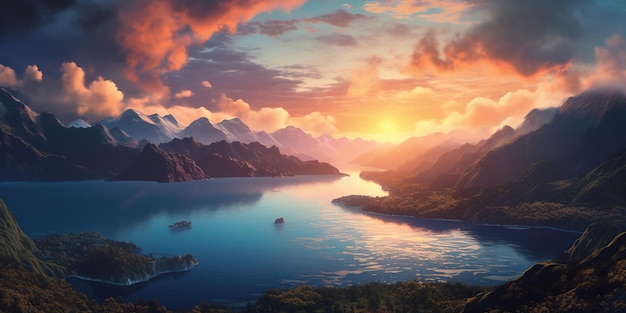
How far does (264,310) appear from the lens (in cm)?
11881

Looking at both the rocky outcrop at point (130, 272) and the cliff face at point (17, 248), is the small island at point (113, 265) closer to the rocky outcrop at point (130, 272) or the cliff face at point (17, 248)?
the rocky outcrop at point (130, 272)

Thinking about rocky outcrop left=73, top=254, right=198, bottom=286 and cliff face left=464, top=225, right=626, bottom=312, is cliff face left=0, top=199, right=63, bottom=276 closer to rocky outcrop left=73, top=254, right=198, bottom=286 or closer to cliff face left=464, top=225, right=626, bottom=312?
rocky outcrop left=73, top=254, right=198, bottom=286

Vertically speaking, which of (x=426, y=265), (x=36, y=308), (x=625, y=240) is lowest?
(x=426, y=265)

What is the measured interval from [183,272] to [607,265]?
134 m

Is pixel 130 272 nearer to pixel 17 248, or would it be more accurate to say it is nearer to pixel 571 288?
pixel 17 248

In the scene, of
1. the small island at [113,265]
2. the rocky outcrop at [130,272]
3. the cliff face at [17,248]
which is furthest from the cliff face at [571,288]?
the cliff face at [17,248]

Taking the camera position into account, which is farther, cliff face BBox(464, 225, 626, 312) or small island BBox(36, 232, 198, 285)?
small island BBox(36, 232, 198, 285)

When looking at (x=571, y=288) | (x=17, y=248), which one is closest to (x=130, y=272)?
(x=17, y=248)

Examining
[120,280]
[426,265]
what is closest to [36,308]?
[120,280]

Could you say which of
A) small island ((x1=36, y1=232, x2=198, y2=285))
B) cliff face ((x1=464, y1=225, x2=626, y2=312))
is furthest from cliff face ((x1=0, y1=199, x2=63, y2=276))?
cliff face ((x1=464, y1=225, x2=626, y2=312))

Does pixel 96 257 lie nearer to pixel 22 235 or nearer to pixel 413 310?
pixel 22 235

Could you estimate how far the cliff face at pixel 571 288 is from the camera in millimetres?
77250

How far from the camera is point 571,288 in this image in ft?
275

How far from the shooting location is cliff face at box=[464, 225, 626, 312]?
77250 mm
